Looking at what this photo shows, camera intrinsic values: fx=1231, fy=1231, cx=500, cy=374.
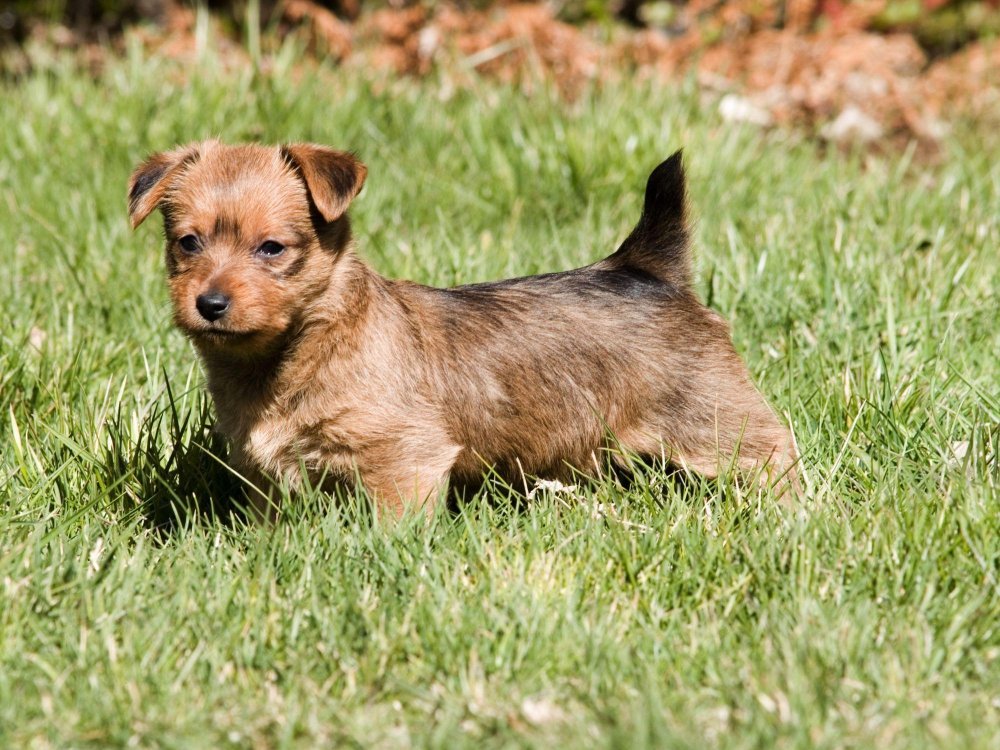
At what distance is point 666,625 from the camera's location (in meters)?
2.77

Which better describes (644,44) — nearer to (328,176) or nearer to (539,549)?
(328,176)

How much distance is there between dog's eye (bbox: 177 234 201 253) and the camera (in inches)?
128

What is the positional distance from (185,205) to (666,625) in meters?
1.67

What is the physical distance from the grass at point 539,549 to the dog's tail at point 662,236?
525 millimetres

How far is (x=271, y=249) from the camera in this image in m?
3.25

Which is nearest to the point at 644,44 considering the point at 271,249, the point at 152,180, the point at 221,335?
the point at 152,180

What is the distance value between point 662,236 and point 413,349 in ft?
2.96

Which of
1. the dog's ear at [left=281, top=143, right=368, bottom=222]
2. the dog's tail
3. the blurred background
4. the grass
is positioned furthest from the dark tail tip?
the blurred background

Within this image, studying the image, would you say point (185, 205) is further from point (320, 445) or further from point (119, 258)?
point (119, 258)

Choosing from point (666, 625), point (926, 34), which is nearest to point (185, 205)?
point (666, 625)

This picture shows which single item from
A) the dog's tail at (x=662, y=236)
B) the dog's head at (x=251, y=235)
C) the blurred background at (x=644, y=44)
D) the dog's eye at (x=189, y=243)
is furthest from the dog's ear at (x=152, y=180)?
the blurred background at (x=644, y=44)

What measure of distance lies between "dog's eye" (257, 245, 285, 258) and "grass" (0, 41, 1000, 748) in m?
0.62

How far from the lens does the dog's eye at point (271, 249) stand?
3.24 m

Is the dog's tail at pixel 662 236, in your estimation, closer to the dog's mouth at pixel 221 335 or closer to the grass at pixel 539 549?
the grass at pixel 539 549
